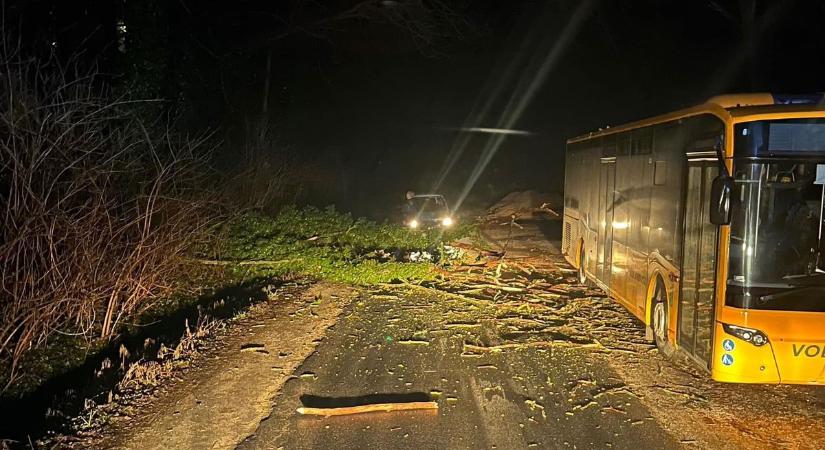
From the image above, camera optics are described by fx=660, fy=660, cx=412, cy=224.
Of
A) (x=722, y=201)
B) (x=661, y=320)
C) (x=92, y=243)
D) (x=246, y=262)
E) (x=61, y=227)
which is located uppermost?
(x=722, y=201)

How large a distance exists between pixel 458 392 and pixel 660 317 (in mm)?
3077

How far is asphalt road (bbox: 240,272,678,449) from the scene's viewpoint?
595 cm

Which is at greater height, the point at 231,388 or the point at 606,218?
the point at 606,218

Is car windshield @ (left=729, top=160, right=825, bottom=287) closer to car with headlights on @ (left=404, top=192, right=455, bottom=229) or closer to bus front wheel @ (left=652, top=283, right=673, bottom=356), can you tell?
bus front wheel @ (left=652, top=283, right=673, bottom=356)

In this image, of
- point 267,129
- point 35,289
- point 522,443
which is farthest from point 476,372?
point 267,129

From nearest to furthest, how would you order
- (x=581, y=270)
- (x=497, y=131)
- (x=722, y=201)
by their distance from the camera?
1. (x=722, y=201)
2. (x=581, y=270)
3. (x=497, y=131)

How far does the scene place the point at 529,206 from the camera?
31.6m

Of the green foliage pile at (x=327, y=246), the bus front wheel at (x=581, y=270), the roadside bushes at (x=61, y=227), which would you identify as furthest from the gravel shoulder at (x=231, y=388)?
the bus front wheel at (x=581, y=270)

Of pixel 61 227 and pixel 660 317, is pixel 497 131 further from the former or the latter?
pixel 61 227

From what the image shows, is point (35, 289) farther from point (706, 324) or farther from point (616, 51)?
point (616, 51)

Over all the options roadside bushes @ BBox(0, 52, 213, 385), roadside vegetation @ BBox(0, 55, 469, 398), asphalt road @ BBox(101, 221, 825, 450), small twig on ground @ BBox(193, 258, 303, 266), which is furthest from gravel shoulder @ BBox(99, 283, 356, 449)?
small twig on ground @ BBox(193, 258, 303, 266)

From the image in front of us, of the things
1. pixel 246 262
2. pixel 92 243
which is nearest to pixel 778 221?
pixel 92 243

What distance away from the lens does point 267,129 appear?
21.8 meters

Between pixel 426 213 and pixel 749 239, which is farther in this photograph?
pixel 426 213
